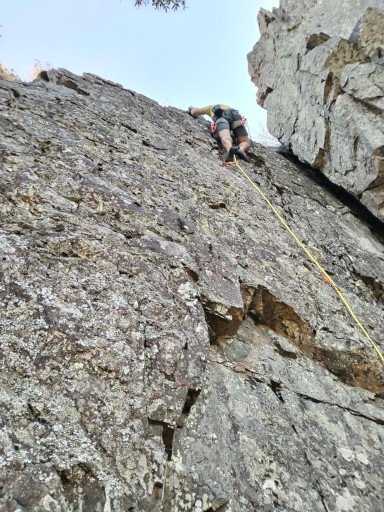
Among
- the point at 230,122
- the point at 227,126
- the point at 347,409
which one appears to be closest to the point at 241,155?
the point at 227,126

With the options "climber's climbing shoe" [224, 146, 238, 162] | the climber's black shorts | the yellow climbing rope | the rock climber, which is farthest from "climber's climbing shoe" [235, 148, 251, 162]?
the climber's black shorts

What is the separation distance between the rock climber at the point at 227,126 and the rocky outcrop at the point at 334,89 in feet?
4.33

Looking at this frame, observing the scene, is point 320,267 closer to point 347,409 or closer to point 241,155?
point 347,409

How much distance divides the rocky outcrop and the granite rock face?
7.72ft

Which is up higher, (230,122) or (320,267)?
(230,122)

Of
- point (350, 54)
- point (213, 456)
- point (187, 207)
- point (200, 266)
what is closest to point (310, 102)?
point (350, 54)

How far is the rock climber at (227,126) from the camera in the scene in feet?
26.0

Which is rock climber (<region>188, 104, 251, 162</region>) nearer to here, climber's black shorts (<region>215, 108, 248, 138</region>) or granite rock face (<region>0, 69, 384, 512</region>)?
climber's black shorts (<region>215, 108, 248, 138</region>)

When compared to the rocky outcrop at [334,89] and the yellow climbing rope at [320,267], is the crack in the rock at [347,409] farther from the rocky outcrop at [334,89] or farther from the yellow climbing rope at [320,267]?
the rocky outcrop at [334,89]

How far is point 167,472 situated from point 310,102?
8323 mm

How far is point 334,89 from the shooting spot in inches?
300

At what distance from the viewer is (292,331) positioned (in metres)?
3.90

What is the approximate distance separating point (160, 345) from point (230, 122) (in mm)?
7380

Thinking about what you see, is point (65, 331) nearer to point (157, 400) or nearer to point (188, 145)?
point (157, 400)
